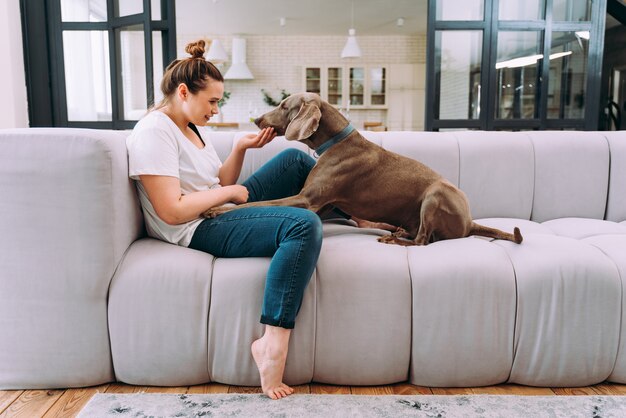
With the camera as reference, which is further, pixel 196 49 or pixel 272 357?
pixel 196 49

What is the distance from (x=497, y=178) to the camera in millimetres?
2416

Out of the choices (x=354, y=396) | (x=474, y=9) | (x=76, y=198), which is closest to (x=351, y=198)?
(x=354, y=396)

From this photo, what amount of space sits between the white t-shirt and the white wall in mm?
2533

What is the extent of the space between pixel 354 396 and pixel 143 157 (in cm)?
98

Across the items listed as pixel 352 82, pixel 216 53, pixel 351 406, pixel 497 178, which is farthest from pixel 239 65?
pixel 351 406

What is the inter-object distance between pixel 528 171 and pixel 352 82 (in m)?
8.10

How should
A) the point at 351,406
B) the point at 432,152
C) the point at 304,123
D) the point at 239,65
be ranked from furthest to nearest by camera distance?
the point at 239,65 → the point at 432,152 → the point at 304,123 → the point at 351,406

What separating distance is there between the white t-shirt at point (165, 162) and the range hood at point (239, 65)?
25.8ft

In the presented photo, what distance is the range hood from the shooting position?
30.8 ft

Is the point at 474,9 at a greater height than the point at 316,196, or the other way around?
the point at 474,9

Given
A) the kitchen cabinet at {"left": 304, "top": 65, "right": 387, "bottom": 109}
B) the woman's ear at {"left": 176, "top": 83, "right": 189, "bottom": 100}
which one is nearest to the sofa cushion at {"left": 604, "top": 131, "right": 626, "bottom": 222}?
the woman's ear at {"left": 176, "top": 83, "right": 189, "bottom": 100}

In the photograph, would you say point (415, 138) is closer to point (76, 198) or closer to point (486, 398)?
point (486, 398)

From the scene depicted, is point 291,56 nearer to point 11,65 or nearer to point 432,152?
point 11,65

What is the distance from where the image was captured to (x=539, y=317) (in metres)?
1.58
